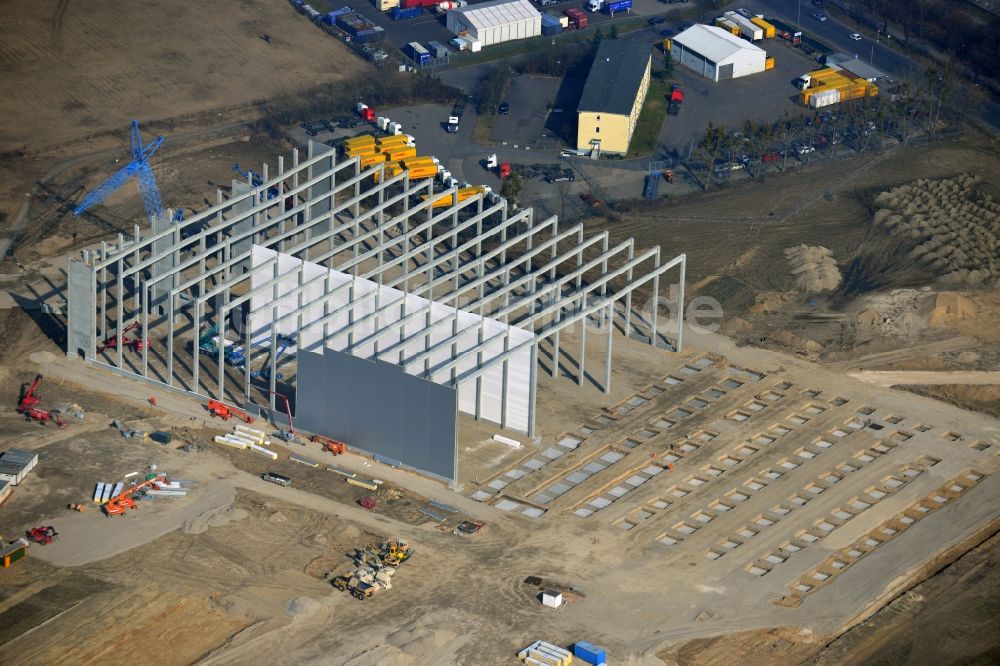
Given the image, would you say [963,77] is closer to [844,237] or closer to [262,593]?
[844,237]

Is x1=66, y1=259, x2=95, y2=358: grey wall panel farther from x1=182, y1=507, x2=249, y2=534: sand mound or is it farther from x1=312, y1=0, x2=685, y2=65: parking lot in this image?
x1=312, y1=0, x2=685, y2=65: parking lot

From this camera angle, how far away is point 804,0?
125 metres

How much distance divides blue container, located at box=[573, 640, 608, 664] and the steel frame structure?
13354 millimetres

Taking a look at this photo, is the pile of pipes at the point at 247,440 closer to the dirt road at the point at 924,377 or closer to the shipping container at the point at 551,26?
the dirt road at the point at 924,377

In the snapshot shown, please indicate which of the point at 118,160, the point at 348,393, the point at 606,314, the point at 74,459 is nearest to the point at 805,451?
the point at 606,314

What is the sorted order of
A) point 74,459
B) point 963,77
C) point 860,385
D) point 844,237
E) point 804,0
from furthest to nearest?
1. point 804,0
2. point 963,77
3. point 844,237
4. point 860,385
5. point 74,459

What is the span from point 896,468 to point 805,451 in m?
3.79

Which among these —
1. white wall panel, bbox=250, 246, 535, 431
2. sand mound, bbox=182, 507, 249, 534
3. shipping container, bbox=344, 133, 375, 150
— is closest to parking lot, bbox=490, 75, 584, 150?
shipping container, bbox=344, 133, 375, 150

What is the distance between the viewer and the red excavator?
6956 cm

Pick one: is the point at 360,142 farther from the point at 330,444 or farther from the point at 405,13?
the point at 330,444

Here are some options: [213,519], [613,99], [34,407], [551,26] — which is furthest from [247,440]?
[551,26]

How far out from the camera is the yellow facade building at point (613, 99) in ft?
324

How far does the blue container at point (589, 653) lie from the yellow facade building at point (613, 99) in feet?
156

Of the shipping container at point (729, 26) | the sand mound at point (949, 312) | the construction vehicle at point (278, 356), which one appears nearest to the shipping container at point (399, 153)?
the construction vehicle at point (278, 356)
